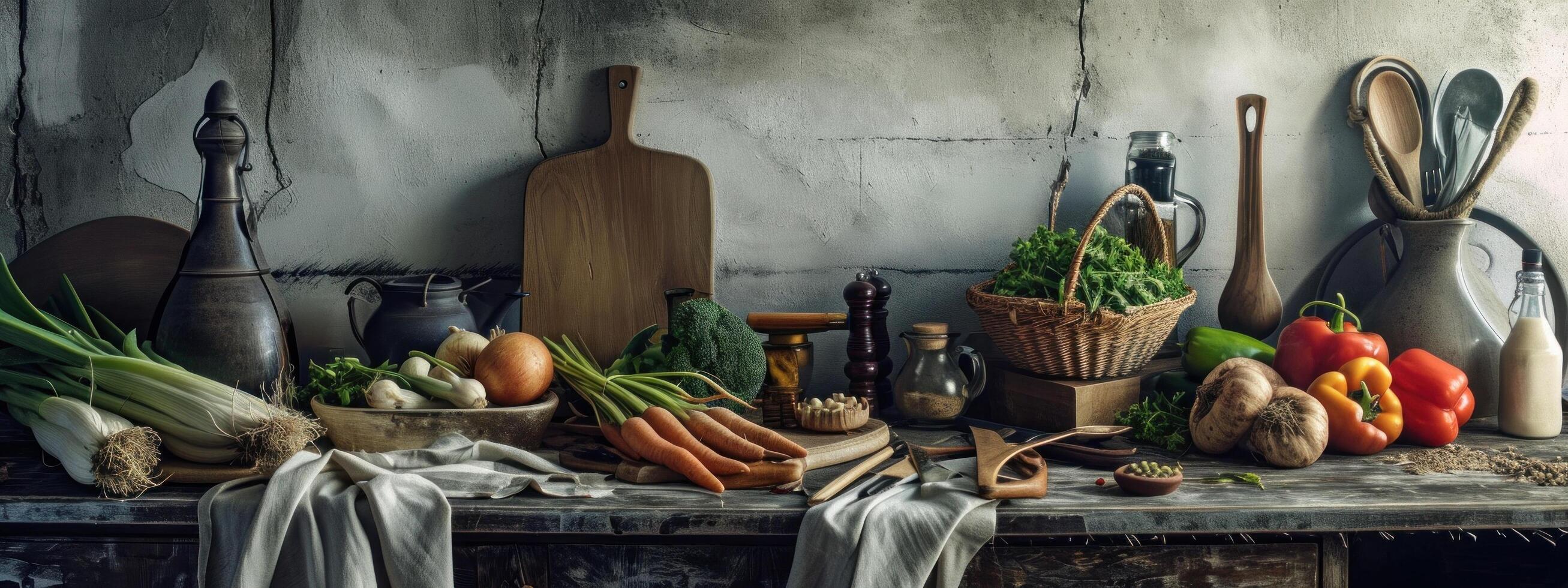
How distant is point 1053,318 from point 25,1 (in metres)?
2.65

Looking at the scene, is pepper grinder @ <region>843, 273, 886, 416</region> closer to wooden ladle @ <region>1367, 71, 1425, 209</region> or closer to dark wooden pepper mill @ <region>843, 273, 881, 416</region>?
dark wooden pepper mill @ <region>843, 273, 881, 416</region>

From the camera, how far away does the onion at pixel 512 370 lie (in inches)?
69.3

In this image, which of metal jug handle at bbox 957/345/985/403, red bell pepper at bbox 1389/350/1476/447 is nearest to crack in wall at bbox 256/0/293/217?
metal jug handle at bbox 957/345/985/403

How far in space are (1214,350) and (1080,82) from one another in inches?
30.8

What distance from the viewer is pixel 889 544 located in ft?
4.52

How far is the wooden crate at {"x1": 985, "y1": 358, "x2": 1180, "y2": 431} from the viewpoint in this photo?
1898 mm

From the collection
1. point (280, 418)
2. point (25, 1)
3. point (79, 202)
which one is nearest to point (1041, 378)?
point (280, 418)

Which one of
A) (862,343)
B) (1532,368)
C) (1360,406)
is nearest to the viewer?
(1360,406)

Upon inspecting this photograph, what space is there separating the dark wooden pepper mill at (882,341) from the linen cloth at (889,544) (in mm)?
697

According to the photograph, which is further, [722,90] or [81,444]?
[722,90]

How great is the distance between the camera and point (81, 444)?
5.01 feet

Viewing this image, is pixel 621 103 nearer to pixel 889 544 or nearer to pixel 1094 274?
pixel 1094 274

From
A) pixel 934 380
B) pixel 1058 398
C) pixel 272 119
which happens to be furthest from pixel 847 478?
pixel 272 119

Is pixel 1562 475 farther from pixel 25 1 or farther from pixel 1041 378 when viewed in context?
pixel 25 1
